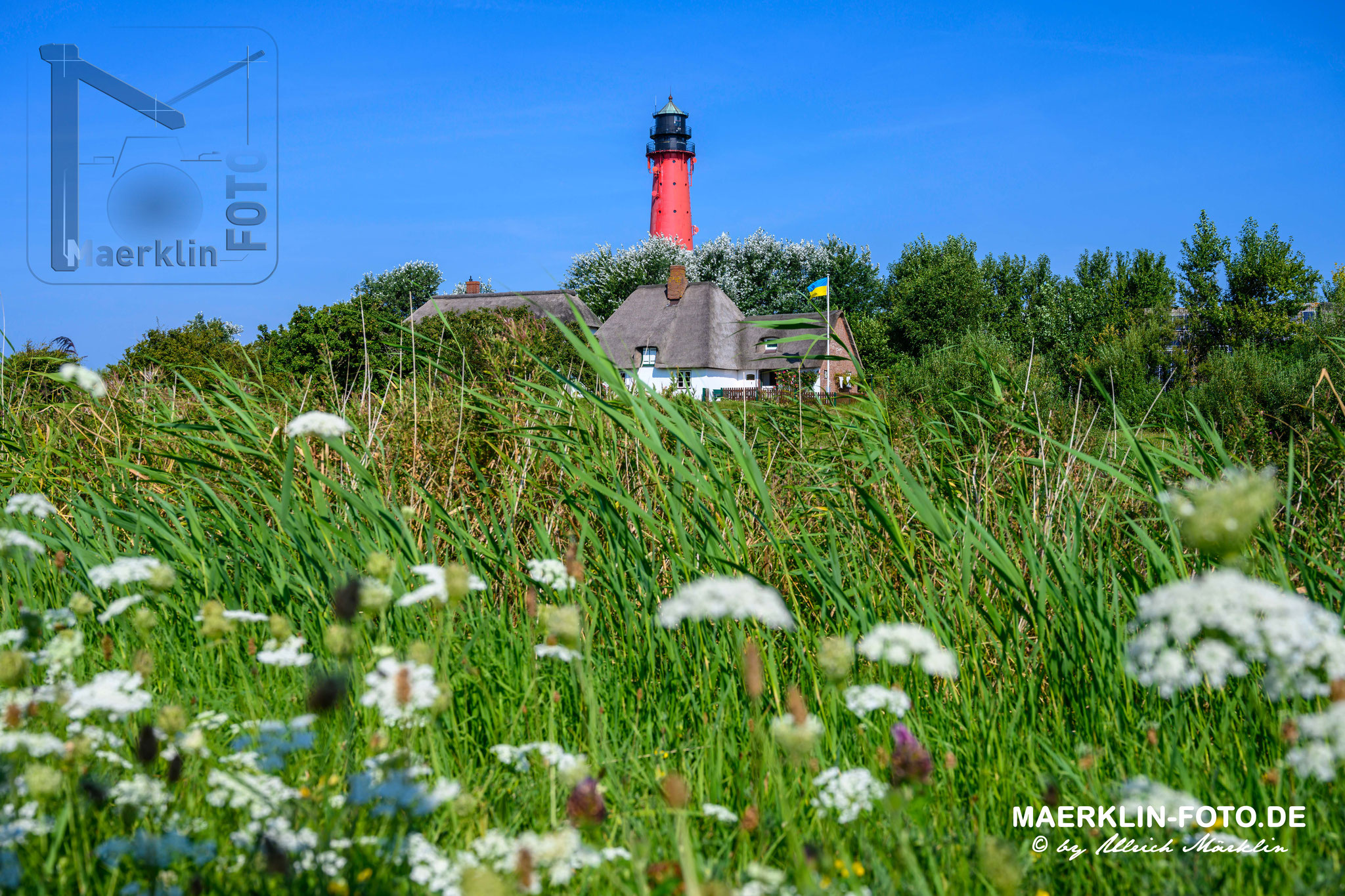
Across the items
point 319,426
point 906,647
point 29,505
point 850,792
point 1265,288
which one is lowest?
point 850,792

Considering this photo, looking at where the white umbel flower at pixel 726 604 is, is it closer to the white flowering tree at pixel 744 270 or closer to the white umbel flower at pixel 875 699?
the white umbel flower at pixel 875 699

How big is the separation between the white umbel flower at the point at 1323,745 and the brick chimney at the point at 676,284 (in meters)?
48.9

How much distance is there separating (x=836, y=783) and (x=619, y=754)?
1.57ft

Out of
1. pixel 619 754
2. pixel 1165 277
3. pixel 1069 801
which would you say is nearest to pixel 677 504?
pixel 619 754

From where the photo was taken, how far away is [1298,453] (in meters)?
3.52

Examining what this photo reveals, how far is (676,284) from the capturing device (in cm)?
4928

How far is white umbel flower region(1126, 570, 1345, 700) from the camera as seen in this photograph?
0.94 m

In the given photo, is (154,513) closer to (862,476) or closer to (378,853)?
(378,853)

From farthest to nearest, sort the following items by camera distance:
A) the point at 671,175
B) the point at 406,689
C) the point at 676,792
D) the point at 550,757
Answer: the point at 671,175
the point at 550,757
the point at 406,689
the point at 676,792

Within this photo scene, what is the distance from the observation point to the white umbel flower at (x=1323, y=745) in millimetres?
926

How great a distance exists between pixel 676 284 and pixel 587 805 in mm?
49287

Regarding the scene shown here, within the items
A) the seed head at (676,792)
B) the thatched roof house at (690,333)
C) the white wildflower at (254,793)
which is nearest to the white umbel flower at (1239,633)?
the seed head at (676,792)

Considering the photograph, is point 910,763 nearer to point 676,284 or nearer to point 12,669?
point 12,669

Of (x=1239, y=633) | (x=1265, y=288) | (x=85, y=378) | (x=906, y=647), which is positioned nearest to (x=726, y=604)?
(x=906, y=647)
